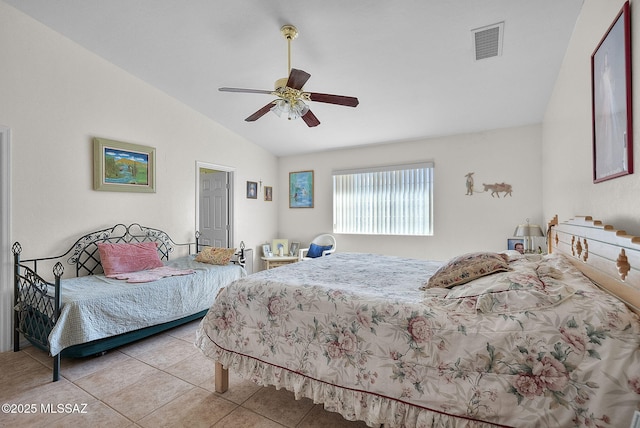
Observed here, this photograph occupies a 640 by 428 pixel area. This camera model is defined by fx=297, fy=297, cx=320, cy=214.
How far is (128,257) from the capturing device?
11.4 ft

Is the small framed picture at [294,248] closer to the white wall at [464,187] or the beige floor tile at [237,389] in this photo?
the white wall at [464,187]

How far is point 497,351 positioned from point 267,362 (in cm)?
124

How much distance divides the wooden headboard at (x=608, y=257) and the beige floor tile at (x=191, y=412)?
2144 mm

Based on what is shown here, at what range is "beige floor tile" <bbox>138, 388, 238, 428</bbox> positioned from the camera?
178cm

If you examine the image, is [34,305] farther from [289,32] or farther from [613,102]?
[613,102]

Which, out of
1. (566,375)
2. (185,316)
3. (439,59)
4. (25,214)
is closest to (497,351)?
(566,375)

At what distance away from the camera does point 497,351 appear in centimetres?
120

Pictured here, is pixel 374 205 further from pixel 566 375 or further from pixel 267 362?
pixel 566 375

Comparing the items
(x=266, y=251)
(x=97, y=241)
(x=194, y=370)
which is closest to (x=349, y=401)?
(x=194, y=370)

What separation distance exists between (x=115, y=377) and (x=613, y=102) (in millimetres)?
3691

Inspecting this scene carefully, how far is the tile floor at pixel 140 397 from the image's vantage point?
181cm

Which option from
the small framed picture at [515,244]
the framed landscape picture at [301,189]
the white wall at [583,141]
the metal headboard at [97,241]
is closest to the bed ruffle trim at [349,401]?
the white wall at [583,141]

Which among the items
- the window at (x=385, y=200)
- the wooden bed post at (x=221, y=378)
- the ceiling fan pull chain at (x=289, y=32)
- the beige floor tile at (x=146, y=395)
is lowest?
the beige floor tile at (x=146, y=395)

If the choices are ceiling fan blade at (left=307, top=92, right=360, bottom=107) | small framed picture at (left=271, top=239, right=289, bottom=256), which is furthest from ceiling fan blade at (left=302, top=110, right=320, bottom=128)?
small framed picture at (left=271, top=239, right=289, bottom=256)
